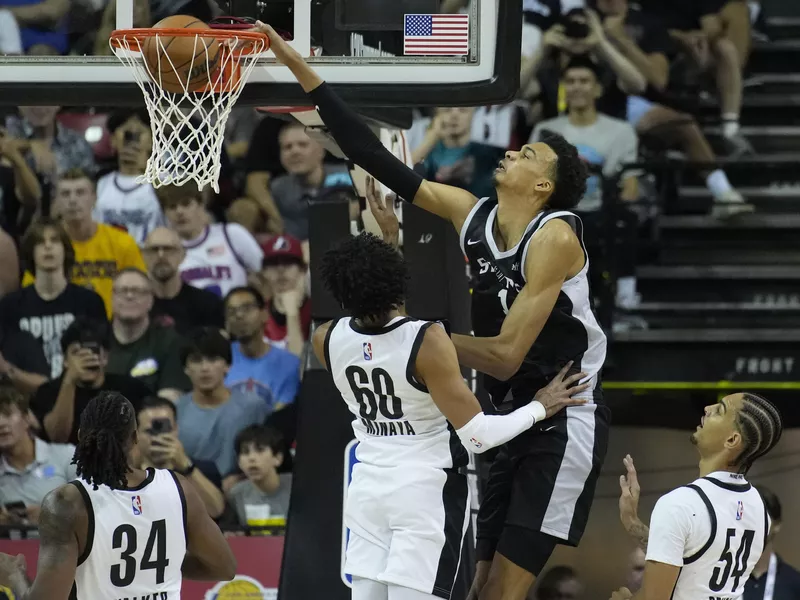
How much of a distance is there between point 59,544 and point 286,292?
3787mm

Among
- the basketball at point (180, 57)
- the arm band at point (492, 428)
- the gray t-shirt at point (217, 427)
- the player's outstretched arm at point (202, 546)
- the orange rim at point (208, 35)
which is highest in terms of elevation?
the orange rim at point (208, 35)

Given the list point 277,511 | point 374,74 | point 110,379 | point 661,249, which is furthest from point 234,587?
point 661,249

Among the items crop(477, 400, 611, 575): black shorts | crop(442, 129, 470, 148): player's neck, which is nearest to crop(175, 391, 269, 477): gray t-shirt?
crop(442, 129, 470, 148): player's neck

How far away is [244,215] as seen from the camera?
7.35 metres

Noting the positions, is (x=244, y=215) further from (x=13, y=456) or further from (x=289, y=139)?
(x=13, y=456)

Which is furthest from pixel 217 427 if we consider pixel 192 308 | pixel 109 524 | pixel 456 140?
pixel 109 524

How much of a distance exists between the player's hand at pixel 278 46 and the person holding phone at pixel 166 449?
279cm

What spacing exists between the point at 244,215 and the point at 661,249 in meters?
2.59

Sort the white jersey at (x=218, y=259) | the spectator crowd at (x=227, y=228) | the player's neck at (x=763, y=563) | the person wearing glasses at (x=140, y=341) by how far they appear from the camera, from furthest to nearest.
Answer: the white jersey at (x=218, y=259), the person wearing glasses at (x=140, y=341), the spectator crowd at (x=227, y=228), the player's neck at (x=763, y=563)

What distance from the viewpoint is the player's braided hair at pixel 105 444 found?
3.34 meters

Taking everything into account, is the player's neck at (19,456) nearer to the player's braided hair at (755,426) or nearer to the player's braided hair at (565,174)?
the player's braided hair at (565,174)

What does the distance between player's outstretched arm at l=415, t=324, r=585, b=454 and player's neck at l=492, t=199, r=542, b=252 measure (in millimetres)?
515

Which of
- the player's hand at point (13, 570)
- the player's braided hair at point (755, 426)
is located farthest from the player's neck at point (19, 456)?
the player's braided hair at point (755, 426)

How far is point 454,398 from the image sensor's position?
138 inches
